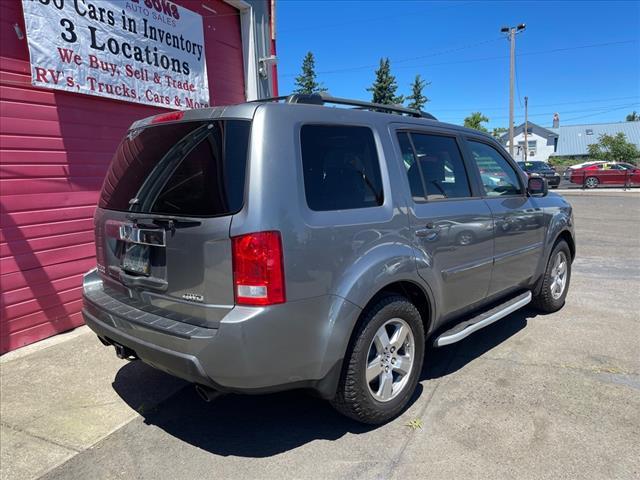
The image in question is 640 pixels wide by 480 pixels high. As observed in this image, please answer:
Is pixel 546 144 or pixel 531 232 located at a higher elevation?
pixel 546 144

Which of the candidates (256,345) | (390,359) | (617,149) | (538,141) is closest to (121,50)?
(256,345)

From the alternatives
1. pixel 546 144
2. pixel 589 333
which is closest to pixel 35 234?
pixel 589 333

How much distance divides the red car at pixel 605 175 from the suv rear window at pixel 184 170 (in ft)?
91.4

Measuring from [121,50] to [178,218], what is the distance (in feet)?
12.9

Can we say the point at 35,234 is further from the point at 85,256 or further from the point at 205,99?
the point at 205,99

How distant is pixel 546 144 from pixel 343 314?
81241 mm

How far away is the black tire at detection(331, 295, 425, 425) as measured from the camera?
2703 mm

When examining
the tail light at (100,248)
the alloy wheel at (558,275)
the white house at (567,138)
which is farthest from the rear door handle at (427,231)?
the white house at (567,138)

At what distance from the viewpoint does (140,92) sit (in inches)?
224

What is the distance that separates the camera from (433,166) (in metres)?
3.44

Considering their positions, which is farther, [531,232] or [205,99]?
[205,99]

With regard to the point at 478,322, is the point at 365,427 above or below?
below

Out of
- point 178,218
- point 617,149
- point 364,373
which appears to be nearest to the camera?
point 178,218

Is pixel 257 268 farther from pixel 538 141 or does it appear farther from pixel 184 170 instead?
pixel 538 141
